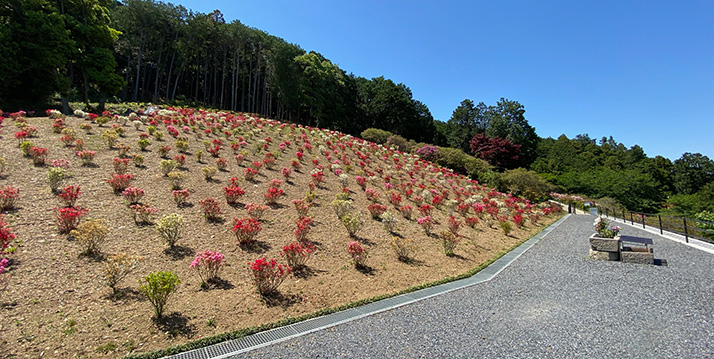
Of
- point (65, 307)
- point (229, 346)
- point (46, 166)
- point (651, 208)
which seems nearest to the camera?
point (229, 346)

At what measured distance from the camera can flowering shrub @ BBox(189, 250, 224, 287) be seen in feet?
17.8

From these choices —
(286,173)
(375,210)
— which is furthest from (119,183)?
(375,210)

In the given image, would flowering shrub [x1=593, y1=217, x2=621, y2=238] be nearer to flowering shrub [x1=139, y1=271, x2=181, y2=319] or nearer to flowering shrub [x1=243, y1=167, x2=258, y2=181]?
flowering shrub [x1=139, y1=271, x2=181, y2=319]

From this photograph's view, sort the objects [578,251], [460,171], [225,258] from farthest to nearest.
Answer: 1. [460,171]
2. [578,251]
3. [225,258]

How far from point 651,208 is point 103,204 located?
50156 mm

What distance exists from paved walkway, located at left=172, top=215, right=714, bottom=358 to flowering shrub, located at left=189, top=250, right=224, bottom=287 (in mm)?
2061

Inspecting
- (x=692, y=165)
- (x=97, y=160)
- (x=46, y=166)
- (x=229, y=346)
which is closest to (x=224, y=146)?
(x=97, y=160)

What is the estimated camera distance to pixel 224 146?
15305mm

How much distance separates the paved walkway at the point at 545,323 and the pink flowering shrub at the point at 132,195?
6091mm

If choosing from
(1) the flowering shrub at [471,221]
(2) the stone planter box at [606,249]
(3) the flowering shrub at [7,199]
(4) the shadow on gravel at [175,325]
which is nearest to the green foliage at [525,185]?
(1) the flowering shrub at [471,221]

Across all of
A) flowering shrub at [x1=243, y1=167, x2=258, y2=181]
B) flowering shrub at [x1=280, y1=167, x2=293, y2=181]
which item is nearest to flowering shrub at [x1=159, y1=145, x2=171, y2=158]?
flowering shrub at [x1=243, y1=167, x2=258, y2=181]

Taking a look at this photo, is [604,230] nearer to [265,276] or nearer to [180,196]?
[265,276]

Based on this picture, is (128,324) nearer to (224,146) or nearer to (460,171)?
(224,146)

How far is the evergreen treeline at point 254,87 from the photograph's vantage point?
62.2ft
